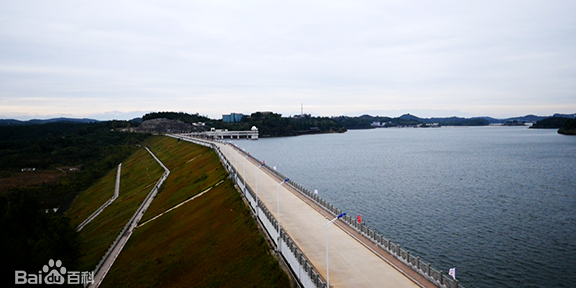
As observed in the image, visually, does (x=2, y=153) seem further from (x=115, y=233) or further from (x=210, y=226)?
(x=210, y=226)

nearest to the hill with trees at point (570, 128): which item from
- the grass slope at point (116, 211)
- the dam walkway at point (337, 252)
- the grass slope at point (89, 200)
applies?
the grass slope at point (116, 211)

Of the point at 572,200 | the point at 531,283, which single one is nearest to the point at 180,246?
the point at 531,283

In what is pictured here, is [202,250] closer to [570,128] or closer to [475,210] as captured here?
[475,210]

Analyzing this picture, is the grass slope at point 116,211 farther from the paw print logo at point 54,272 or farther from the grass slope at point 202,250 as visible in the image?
the paw print logo at point 54,272

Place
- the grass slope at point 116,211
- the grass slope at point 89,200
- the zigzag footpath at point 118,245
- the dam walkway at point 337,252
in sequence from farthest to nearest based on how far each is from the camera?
the grass slope at point 89,200
the grass slope at point 116,211
the zigzag footpath at point 118,245
the dam walkway at point 337,252

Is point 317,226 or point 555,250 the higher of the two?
point 317,226

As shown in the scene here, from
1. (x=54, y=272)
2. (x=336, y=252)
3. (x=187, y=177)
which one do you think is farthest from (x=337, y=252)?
(x=187, y=177)
